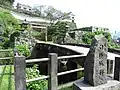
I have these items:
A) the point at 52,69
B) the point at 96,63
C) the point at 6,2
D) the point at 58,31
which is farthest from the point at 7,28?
the point at 96,63

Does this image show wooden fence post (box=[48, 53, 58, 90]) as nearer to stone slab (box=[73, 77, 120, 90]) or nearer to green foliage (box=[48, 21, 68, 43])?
stone slab (box=[73, 77, 120, 90])

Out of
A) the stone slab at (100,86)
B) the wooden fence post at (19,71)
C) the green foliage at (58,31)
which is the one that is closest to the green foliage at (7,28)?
the green foliage at (58,31)

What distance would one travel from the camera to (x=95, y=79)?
2746 mm

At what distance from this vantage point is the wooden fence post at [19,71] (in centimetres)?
269

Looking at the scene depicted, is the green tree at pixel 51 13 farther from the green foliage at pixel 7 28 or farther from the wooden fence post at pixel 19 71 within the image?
the wooden fence post at pixel 19 71

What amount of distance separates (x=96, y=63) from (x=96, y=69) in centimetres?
10

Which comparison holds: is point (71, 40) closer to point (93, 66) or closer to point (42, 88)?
point (42, 88)

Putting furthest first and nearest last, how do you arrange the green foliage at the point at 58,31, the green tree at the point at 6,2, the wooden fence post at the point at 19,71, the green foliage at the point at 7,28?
the green tree at the point at 6,2 < the green foliage at the point at 58,31 < the green foliage at the point at 7,28 < the wooden fence post at the point at 19,71

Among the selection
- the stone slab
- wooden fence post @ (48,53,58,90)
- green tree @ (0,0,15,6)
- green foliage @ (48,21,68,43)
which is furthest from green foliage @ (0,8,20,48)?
the stone slab

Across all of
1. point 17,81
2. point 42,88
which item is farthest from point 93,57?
point 42,88

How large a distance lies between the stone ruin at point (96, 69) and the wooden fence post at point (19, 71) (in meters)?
0.91

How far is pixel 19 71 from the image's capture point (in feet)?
8.95

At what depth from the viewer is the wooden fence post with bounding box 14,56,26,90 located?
269 centimetres

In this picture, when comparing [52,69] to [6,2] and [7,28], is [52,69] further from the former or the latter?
[6,2]
